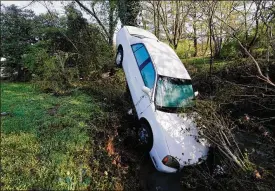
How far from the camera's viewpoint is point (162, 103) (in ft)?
17.2

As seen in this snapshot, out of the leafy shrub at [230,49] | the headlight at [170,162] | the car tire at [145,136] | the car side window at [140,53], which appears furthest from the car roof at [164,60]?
the leafy shrub at [230,49]

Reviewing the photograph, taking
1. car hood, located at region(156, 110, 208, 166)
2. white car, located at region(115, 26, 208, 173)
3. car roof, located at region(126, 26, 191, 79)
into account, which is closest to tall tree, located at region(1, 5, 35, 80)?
white car, located at region(115, 26, 208, 173)

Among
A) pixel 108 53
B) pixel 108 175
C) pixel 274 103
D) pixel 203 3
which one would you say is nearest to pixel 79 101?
pixel 108 175

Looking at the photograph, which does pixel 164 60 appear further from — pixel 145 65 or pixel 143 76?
pixel 143 76

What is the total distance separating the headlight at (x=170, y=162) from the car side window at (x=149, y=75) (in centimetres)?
176

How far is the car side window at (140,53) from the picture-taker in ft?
20.2

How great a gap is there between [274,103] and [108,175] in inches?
170

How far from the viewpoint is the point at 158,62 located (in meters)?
5.89

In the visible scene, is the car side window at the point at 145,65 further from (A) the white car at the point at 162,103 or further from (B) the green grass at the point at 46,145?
(B) the green grass at the point at 46,145

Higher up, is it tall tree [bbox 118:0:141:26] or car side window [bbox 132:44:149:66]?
tall tree [bbox 118:0:141:26]

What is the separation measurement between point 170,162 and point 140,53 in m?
3.16

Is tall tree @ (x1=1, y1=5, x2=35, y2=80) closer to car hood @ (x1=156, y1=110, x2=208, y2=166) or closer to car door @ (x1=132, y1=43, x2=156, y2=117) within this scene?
car door @ (x1=132, y1=43, x2=156, y2=117)

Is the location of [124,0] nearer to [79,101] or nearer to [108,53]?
[108,53]

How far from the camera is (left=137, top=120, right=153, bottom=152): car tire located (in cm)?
494
